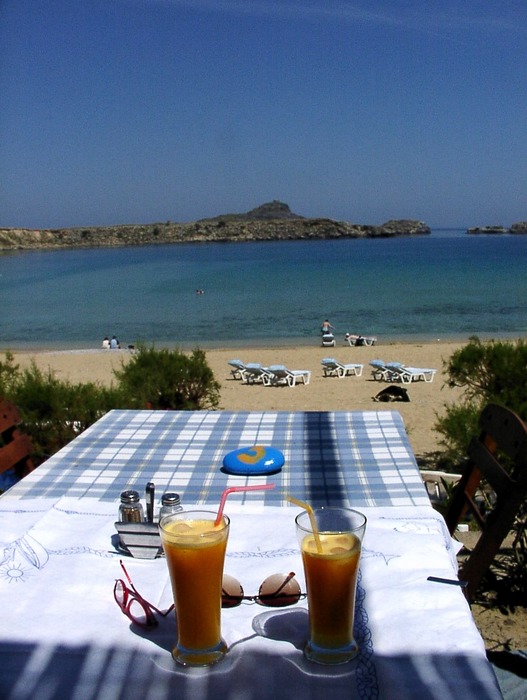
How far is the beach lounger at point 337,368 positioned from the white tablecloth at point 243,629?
1196cm

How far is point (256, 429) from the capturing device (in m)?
2.65

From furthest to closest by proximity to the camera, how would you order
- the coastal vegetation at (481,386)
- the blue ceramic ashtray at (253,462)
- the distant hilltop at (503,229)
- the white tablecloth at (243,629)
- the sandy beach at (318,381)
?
the distant hilltop at (503,229) < the sandy beach at (318,381) < the coastal vegetation at (481,386) < the blue ceramic ashtray at (253,462) < the white tablecloth at (243,629)

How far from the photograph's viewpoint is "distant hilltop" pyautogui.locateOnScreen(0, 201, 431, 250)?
377 ft

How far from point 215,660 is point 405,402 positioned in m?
8.81

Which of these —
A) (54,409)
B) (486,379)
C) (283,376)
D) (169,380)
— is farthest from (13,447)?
(283,376)

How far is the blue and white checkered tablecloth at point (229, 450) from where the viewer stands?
6.42ft

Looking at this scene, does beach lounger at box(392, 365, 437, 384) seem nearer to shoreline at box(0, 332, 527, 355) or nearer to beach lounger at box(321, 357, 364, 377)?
beach lounger at box(321, 357, 364, 377)

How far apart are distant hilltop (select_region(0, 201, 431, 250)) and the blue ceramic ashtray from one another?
11093 centimetres

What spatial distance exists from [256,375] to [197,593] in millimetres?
11775

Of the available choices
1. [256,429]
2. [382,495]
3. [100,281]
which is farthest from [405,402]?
[100,281]

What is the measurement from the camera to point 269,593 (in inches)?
50.5

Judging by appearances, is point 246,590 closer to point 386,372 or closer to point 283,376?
point 283,376

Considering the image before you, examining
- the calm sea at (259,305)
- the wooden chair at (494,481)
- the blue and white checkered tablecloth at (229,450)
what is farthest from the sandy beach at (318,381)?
the wooden chair at (494,481)

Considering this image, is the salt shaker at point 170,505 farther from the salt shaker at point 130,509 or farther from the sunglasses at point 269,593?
the sunglasses at point 269,593
